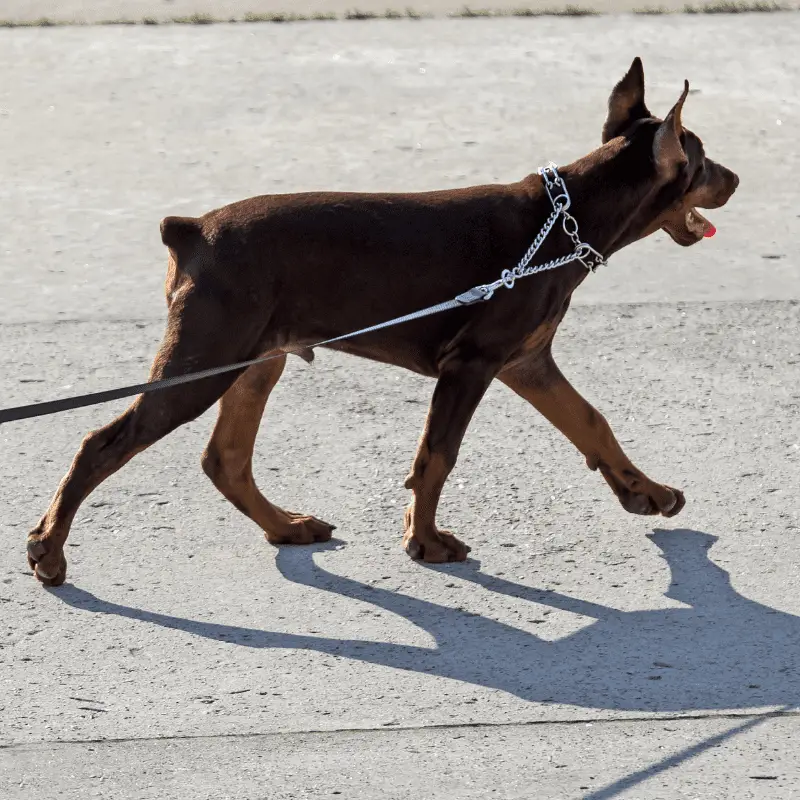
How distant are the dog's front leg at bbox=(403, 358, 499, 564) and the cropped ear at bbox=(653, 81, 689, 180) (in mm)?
797

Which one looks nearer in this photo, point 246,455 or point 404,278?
point 404,278

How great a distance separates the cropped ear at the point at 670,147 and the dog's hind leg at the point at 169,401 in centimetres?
132

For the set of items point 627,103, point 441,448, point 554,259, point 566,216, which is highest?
point 627,103

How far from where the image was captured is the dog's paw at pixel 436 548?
503 centimetres

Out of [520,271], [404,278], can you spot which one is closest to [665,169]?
[520,271]

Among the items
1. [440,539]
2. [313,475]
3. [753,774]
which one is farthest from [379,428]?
[753,774]

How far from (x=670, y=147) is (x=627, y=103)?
24 cm

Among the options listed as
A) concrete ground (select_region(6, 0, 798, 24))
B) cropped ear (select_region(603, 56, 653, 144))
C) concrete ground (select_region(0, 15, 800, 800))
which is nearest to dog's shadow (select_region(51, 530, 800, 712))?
concrete ground (select_region(0, 15, 800, 800))

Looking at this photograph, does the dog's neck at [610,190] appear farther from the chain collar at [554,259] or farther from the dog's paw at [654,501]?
the dog's paw at [654,501]

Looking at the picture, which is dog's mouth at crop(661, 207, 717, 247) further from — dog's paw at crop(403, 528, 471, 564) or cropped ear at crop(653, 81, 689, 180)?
dog's paw at crop(403, 528, 471, 564)

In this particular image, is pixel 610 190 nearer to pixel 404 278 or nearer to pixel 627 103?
pixel 627 103

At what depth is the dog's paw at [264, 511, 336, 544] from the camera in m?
5.17

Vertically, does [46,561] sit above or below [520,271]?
below

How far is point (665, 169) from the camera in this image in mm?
4848
